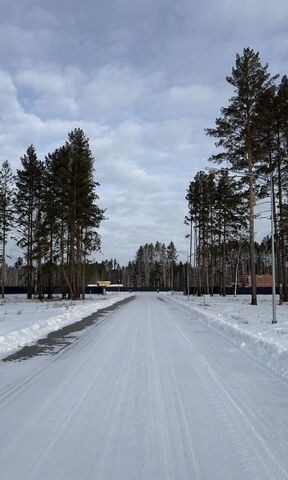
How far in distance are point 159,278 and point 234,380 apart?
12701cm

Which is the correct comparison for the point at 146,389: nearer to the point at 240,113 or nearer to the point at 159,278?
the point at 240,113

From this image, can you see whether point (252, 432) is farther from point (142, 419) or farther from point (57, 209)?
point (57, 209)

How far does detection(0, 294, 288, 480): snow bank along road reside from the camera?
13.0ft

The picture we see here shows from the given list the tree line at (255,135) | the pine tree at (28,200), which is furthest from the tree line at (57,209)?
the tree line at (255,135)

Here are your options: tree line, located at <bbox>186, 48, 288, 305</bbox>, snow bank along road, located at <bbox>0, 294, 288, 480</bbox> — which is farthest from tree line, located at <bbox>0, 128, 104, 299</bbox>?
snow bank along road, located at <bbox>0, 294, 288, 480</bbox>

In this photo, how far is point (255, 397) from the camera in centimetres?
642

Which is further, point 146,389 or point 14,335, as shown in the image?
point 14,335

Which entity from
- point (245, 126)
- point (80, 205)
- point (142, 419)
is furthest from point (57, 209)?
point (142, 419)

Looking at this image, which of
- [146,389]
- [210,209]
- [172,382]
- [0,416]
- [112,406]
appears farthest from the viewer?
[210,209]

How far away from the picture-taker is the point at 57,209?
123 feet

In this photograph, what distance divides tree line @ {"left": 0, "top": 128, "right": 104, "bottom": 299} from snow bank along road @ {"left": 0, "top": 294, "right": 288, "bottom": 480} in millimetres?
28780

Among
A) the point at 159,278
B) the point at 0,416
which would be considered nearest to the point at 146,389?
the point at 0,416

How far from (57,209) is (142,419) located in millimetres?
33507

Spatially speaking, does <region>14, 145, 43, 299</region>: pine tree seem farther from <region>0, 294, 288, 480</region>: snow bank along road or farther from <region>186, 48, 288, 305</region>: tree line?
<region>0, 294, 288, 480</region>: snow bank along road
